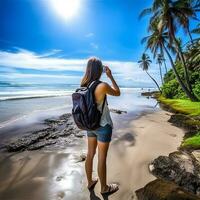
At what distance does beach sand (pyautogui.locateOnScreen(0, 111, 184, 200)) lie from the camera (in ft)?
12.4

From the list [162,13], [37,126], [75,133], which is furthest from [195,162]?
[162,13]

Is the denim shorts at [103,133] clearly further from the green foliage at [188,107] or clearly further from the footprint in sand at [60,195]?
the green foliage at [188,107]

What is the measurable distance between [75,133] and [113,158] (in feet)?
10.1

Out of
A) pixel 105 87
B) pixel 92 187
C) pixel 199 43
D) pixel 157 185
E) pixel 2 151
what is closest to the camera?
pixel 105 87

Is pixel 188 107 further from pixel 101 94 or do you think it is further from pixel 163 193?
pixel 101 94

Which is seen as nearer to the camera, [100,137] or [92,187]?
[100,137]

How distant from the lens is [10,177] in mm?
4508

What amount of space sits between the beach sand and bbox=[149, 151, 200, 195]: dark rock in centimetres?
24

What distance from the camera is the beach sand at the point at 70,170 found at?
3787 mm

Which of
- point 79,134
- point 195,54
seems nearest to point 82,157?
point 79,134

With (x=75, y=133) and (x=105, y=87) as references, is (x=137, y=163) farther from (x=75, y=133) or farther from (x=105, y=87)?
(x=75, y=133)

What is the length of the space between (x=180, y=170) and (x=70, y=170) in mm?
2142

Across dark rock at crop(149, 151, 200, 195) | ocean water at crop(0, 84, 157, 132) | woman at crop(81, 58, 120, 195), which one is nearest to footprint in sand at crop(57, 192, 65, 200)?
woman at crop(81, 58, 120, 195)

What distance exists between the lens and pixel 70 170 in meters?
4.74
